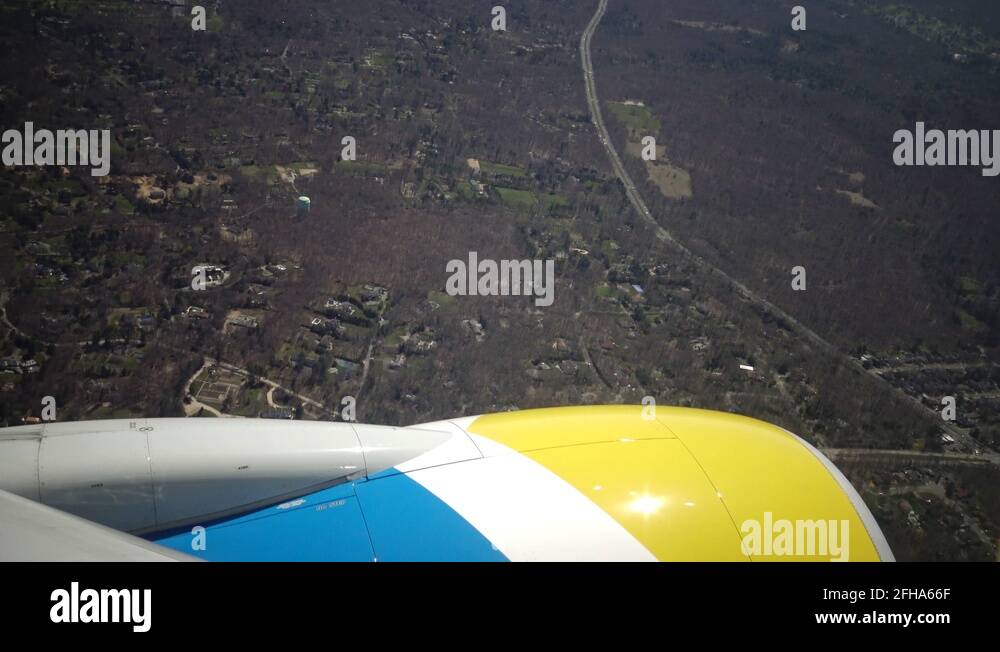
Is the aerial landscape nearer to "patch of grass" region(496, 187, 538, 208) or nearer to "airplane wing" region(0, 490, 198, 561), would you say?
"patch of grass" region(496, 187, 538, 208)

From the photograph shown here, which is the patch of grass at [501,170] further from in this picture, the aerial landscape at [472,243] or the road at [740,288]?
the road at [740,288]

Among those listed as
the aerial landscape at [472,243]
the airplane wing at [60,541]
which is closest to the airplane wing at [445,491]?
the airplane wing at [60,541]

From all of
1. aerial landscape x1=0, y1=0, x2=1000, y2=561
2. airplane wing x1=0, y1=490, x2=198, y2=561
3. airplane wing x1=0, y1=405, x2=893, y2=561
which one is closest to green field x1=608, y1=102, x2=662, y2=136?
aerial landscape x1=0, y1=0, x2=1000, y2=561

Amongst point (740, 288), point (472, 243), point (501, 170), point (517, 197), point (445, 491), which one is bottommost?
point (445, 491)

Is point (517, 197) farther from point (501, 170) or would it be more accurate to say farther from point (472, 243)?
point (472, 243)

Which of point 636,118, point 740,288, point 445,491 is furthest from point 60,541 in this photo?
point 636,118

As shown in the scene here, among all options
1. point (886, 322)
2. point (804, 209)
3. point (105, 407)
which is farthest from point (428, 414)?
point (804, 209)
